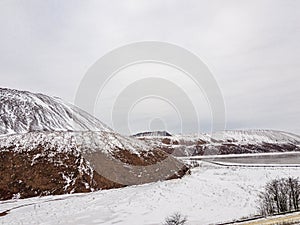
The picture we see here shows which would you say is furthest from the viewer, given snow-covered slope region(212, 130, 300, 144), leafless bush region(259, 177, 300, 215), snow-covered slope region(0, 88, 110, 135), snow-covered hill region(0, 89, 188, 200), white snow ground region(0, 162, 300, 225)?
snow-covered slope region(212, 130, 300, 144)

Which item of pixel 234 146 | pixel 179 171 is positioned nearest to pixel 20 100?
pixel 179 171

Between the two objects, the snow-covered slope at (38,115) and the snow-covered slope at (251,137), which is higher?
the snow-covered slope at (38,115)

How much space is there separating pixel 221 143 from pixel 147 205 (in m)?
127

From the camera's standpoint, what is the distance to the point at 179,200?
93.5 ft

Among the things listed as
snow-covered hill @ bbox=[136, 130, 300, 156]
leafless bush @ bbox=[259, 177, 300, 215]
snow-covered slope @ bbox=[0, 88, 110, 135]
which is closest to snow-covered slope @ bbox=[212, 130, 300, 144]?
snow-covered hill @ bbox=[136, 130, 300, 156]

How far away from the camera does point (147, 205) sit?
27078mm

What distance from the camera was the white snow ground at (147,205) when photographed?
2319 cm

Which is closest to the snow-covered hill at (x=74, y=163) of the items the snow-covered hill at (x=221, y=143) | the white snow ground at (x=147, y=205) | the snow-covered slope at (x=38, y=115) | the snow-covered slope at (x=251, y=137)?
the white snow ground at (x=147, y=205)

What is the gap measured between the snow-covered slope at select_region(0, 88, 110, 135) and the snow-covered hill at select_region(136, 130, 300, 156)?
2500 cm

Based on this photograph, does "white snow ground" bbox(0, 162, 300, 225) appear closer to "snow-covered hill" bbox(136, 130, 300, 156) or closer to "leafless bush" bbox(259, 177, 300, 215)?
"leafless bush" bbox(259, 177, 300, 215)

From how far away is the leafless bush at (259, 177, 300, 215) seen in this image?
2305 cm

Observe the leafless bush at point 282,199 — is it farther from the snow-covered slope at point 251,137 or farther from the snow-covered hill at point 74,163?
the snow-covered slope at point 251,137

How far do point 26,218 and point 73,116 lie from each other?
260ft

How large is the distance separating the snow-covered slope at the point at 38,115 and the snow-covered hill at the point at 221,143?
984 inches
